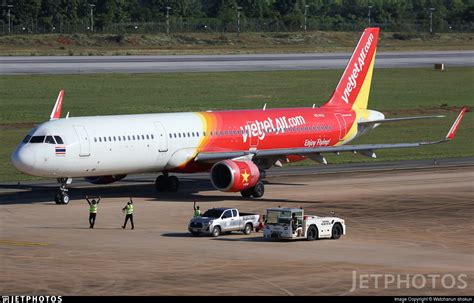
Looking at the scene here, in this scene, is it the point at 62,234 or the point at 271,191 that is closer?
the point at 62,234

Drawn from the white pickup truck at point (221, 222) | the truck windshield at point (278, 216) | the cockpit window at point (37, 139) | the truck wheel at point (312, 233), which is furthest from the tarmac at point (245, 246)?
the cockpit window at point (37, 139)

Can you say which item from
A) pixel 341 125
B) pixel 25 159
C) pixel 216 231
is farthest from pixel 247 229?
pixel 341 125

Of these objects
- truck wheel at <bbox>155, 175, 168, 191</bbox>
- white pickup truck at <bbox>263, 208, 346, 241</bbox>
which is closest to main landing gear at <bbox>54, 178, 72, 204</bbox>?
truck wheel at <bbox>155, 175, 168, 191</bbox>

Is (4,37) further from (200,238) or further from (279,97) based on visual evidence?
(200,238)

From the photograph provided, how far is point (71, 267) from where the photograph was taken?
149 feet

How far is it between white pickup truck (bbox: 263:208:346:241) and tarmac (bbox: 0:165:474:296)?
1.59ft

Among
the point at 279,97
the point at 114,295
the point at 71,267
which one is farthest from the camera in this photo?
the point at 279,97

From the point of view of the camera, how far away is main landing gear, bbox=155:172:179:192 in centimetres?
7019

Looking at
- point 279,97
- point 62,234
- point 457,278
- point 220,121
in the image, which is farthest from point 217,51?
point 457,278

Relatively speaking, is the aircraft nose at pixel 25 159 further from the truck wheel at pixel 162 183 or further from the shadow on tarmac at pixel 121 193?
the truck wheel at pixel 162 183

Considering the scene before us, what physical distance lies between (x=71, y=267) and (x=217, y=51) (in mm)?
147172

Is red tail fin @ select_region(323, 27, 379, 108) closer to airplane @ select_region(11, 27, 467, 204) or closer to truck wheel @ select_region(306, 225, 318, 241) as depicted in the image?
airplane @ select_region(11, 27, 467, 204)

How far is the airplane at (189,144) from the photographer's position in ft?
207

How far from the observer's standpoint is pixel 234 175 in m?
64.5
